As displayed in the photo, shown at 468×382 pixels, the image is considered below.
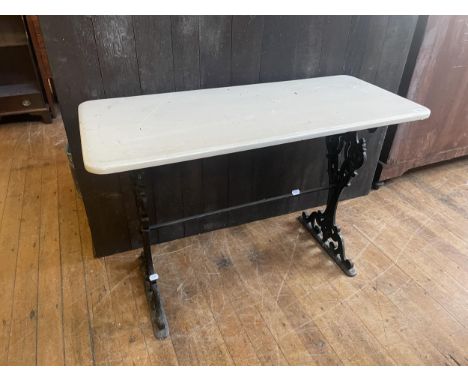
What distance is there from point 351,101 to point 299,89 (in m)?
0.23

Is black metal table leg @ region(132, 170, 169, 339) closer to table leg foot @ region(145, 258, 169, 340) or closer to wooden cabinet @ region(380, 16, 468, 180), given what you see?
table leg foot @ region(145, 258, 169, 340)

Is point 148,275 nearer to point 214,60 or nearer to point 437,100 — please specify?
point 214,60

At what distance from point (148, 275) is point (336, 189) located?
0.98m

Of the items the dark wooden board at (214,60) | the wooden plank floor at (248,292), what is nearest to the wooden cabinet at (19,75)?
the wooden plank floor at (248,292)

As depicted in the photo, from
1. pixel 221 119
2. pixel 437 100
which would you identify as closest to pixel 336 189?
pixel 221 119

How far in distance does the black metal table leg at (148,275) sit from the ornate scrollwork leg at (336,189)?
90 cm

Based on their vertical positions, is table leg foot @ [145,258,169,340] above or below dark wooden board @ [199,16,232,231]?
below

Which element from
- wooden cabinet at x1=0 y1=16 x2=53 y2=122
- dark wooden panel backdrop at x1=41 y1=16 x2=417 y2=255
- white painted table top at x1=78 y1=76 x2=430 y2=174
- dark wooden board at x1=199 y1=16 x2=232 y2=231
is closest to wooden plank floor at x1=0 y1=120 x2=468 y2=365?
dark wooden panel backdrop at x1=41 y1=16 x2=417 y2=255

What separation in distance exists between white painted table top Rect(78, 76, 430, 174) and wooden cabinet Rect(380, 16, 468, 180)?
2.10 feet

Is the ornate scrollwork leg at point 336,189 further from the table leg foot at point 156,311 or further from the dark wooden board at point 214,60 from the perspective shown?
the table leg foot at point 156,311

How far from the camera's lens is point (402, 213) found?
2234 mm

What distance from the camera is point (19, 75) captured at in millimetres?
3262

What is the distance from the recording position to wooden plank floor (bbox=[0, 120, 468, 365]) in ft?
4.77

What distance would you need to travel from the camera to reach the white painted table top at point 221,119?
1.10m
